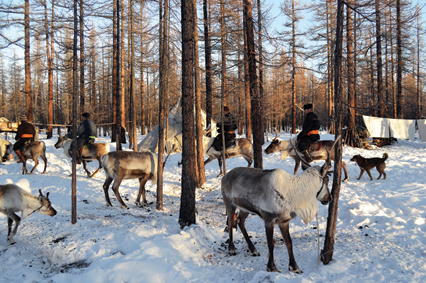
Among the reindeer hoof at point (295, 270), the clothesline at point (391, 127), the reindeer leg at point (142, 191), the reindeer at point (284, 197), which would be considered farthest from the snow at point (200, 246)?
the clothesline at point (391, 127)

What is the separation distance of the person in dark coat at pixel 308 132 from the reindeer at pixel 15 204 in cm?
824

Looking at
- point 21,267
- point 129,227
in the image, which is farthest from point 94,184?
point 21,267

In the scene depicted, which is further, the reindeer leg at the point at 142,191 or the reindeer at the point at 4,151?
the reindeer at the point at 4,151

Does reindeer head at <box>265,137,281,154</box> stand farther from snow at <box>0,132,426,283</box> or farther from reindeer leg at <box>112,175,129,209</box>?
reindeer leg at <box>112,175,129,209</box>

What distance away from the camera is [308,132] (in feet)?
32.2

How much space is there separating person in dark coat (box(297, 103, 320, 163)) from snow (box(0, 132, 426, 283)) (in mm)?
2414

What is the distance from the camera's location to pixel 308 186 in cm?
445

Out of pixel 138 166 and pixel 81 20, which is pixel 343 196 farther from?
pixel 81 20

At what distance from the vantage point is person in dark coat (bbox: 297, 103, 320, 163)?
31.0 feet

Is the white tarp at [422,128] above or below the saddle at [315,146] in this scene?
above

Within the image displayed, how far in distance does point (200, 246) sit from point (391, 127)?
62.5ft

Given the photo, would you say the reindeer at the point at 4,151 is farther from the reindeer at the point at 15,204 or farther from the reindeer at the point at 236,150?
the reindeer at the point at 236,150

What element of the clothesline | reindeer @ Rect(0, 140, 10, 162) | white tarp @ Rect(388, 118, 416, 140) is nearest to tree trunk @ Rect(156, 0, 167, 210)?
reindeer @ Rect(0, 140, 10, 162)

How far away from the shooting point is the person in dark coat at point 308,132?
31.0 feet
